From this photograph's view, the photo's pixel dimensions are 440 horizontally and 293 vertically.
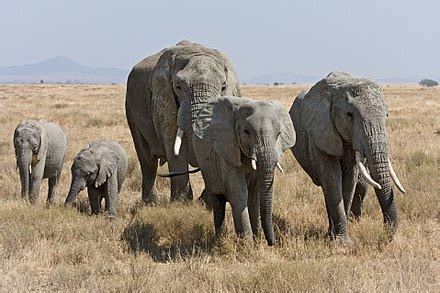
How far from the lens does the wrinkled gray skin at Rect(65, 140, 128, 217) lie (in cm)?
806

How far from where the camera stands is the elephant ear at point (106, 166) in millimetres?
8211

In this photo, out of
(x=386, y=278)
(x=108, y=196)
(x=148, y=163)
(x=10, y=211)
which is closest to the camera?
(x=386, y=278)

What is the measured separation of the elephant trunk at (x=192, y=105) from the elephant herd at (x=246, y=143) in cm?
1

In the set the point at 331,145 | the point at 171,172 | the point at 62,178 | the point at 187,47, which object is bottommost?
the point at 62,178

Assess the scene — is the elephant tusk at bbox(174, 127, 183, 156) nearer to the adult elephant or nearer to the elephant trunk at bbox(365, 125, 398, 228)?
the adult elephant

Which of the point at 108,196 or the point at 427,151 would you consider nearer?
the point at 108,196

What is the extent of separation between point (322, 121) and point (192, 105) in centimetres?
157

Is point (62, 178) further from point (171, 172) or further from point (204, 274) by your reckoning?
point (204, 274)

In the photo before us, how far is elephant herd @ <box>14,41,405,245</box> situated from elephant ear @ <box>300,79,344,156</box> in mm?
10

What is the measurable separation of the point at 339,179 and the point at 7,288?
11.4 feet

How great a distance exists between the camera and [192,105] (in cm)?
682

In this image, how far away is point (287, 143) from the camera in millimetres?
5746

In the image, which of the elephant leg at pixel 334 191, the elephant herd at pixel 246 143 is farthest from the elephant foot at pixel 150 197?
the elephant leg at pixel 334 191

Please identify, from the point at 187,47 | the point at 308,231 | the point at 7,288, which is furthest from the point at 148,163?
the point at 7,288
